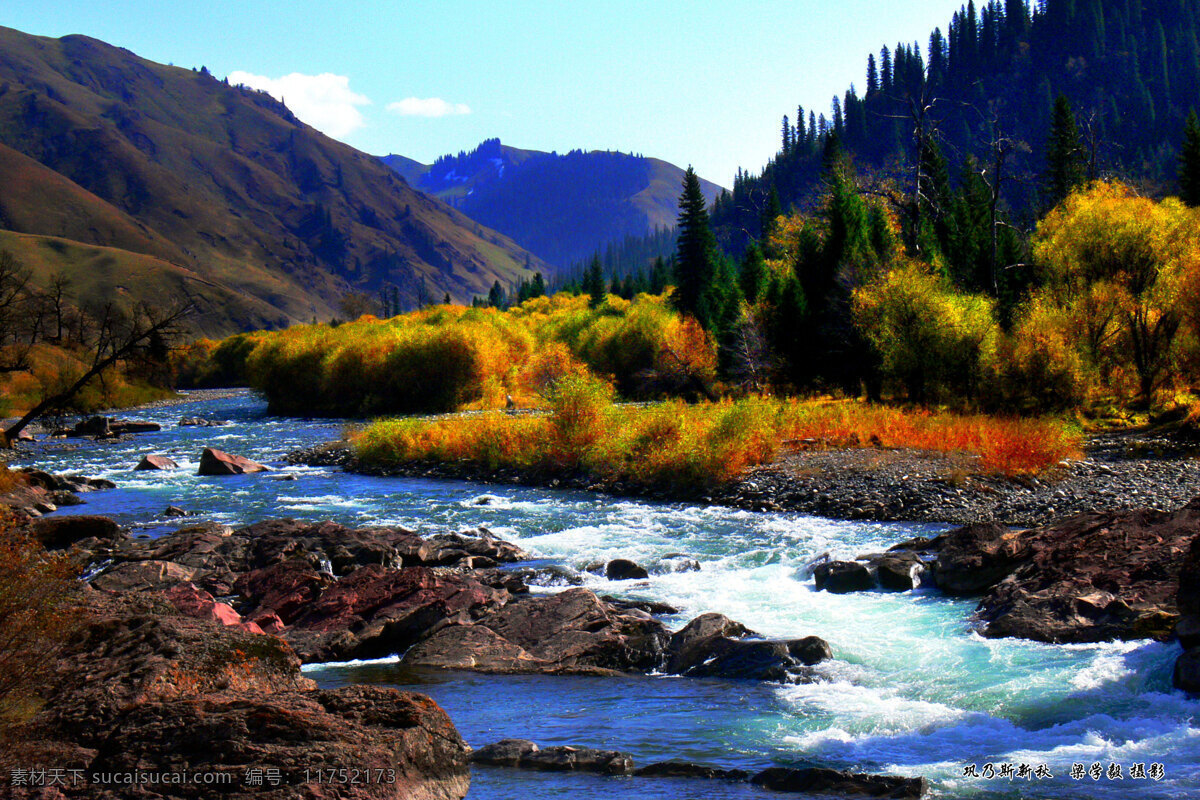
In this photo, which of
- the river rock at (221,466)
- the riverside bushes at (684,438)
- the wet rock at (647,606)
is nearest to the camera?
the wet rock at (647,606)

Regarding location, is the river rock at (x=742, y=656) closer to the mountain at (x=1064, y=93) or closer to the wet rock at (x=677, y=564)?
the wet rock at (x=677, y=564)

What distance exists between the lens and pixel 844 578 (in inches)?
595

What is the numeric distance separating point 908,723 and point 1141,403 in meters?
29.3

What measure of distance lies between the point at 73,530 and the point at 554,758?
678 inches

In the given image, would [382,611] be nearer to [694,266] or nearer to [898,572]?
[898,572]

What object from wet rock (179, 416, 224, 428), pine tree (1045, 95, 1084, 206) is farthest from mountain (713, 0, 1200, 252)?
wet rock (179, 416, 224, 428)

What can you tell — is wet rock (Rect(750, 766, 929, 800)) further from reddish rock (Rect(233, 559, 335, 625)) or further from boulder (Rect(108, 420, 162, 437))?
boulder (Rect(108, 420, 162, 437))

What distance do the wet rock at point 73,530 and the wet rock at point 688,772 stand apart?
1715 centimetres

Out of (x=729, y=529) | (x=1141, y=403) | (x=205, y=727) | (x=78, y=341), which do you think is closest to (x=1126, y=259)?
(x=1141, y=403)

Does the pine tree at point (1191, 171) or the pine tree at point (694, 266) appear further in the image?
the pine tree at point (694, 266)

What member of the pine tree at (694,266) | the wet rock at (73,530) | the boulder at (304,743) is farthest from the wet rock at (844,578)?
the pine tree at (694,266)

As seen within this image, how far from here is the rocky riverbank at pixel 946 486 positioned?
69.9 ft

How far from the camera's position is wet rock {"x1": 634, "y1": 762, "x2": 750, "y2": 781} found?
770 cm

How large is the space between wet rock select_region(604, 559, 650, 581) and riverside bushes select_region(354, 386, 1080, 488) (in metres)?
10.2
